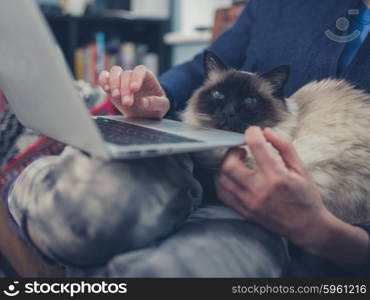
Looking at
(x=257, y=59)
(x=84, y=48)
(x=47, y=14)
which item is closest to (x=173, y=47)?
(x=84, y=48)

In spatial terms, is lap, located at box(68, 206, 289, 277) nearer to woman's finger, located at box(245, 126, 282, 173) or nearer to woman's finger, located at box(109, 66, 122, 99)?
woman's finger, located at box(245, 126, 282, 173)

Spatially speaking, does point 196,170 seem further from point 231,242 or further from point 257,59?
point 257,59

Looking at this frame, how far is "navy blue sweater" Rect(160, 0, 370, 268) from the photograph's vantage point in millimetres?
1071

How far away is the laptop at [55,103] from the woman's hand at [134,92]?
0.50 ft

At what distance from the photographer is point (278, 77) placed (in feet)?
3.49

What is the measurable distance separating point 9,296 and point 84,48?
8.27 ft

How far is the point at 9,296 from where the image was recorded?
0.67 metres

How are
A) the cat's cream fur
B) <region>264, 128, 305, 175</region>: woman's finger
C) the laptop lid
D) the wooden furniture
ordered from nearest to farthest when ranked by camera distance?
the laptop lid → <region>264, 128, 305, 175</region>: woman's finger → the cat's cream fur → the wooden furniture

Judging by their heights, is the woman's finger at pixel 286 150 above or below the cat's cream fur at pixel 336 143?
above

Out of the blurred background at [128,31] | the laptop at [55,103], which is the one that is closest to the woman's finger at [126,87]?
the laptop at [55,103]

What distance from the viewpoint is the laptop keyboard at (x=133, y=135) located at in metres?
0.65

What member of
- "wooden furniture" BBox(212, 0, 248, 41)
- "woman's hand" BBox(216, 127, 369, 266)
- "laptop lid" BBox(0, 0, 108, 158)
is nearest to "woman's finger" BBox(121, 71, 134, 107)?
"laptop lid" BBox(0, 0, 108, 158)

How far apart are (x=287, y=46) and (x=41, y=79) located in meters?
0.75

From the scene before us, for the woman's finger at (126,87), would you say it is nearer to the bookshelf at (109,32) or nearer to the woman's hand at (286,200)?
the woman's hand at (286,200)
